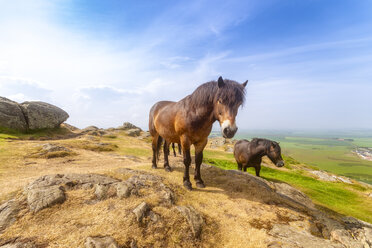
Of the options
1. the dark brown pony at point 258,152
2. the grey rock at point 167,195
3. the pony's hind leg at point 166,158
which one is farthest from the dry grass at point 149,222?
the dark brown pony at point 258,152

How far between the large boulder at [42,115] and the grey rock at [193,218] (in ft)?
104

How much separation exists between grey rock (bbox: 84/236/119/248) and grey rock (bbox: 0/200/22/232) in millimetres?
1923

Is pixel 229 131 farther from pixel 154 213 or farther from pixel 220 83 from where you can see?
pixel 154 213

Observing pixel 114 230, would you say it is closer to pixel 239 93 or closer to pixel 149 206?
pixel 149 206

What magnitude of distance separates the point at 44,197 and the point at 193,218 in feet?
12.8

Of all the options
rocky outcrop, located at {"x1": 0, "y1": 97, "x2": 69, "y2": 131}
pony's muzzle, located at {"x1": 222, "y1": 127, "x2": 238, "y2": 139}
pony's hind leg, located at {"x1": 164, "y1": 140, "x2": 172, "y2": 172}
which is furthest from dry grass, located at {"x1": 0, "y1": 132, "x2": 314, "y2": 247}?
rocky outcrop, located at {"x1": 0, "y1": 97, "x2": 69, "y2": 131}

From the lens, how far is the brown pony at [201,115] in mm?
4895

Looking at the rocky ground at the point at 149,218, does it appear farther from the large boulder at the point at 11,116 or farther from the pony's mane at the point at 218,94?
the large boulder at the point at 11,116

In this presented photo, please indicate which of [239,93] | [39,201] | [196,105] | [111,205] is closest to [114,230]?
[111,205]

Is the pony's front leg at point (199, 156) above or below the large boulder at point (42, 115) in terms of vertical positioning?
below

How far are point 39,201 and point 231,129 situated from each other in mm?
5318

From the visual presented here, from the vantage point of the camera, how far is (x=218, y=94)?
5184 millimetres

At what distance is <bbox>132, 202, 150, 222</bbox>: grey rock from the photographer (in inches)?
153

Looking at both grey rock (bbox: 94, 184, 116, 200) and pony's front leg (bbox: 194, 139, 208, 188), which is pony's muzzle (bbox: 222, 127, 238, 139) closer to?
pony's front leg (bbox: 194, 139, 208, 188)
